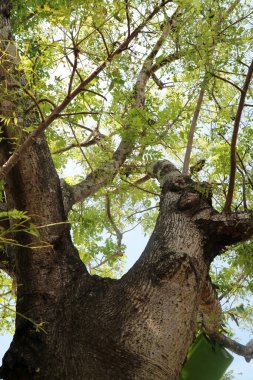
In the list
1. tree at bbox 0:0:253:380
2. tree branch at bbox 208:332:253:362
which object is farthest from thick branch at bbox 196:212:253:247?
tree branch at bbox 208:332:253:362

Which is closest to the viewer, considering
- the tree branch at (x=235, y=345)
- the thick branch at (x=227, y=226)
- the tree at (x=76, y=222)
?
the tree at (x=76, y=222)

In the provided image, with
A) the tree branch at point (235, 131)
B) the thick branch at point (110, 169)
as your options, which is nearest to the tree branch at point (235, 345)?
the tree branch at point (235, 131)

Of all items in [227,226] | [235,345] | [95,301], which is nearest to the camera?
[95,301]

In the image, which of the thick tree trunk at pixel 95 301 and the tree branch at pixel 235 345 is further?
the tree branch at pixel 235 345

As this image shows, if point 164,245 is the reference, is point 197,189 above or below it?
above

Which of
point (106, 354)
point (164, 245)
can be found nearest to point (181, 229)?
point (164, 245)

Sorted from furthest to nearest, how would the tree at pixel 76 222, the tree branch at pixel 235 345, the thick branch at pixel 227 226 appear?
the tree branch at pixel 235 345, the thick branch at pixel 227 226, the tree at pixel 76 222

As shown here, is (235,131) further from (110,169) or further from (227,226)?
(110,169)

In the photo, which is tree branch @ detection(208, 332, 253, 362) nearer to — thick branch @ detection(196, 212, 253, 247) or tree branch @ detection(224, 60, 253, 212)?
thick branch @ detection(196, 212, 253, 247)

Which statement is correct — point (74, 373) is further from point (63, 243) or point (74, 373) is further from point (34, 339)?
point (63, 243)

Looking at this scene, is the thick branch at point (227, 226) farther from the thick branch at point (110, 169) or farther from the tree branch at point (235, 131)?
the thick branch at point (110, 169)

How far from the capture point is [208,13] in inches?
106

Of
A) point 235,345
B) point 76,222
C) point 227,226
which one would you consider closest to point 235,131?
point 227,226

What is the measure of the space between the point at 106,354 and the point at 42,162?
3.71 ft
